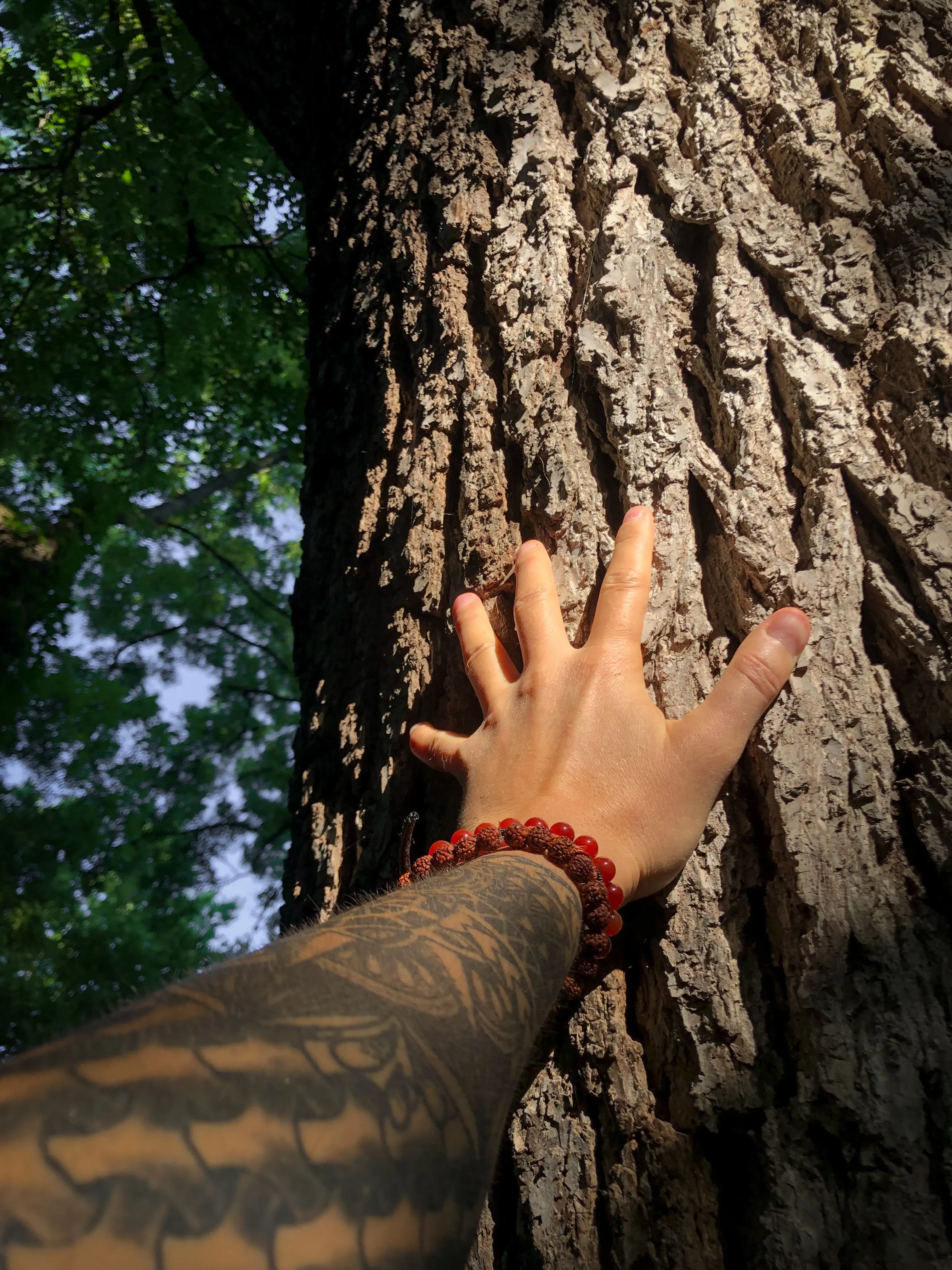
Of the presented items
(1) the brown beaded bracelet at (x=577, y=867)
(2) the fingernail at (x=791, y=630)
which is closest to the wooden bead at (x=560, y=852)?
(1) the brown beaded bracelet at (x=577, y=867)

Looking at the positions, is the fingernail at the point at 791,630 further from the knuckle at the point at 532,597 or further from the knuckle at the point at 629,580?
the knuckle at the point at 532,597

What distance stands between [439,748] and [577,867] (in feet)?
1.35

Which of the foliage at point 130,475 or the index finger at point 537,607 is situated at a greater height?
the foliage at point 130,475

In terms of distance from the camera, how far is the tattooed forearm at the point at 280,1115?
562 mm

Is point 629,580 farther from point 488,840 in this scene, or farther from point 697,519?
point 488,840

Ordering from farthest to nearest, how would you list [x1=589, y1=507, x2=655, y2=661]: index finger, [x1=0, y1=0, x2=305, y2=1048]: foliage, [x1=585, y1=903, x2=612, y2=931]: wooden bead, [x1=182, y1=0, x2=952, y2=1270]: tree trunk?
[x1=0, y1=0, x2=305, y2=1048]: foliage → [x1=589, y1=507, x2=655, y2=661]: index finger → [x1=585, y1=903, x2=612, y2=931]: wooden bead → [x1=182, y1=0, x2=952, y2=1270]: tree trunk

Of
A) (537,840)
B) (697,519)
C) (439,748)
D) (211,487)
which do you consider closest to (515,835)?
(537,840)

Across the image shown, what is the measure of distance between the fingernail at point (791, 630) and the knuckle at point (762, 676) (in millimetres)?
41

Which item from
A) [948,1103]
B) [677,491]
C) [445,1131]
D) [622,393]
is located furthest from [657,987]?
[622,393]

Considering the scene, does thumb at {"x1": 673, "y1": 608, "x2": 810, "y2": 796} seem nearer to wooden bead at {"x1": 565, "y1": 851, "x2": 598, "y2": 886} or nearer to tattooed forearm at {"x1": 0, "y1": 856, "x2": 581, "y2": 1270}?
wooden bead at {"x1": 565, "y1": 851, "x2": 598, "y2": 886}

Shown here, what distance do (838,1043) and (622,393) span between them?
3.53ft

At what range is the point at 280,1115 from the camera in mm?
655

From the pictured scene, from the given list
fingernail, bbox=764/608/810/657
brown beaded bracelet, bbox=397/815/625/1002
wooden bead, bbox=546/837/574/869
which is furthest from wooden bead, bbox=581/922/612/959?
fingernail, bbox=764/608/810/657

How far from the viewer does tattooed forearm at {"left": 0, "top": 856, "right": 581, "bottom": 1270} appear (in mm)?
562
